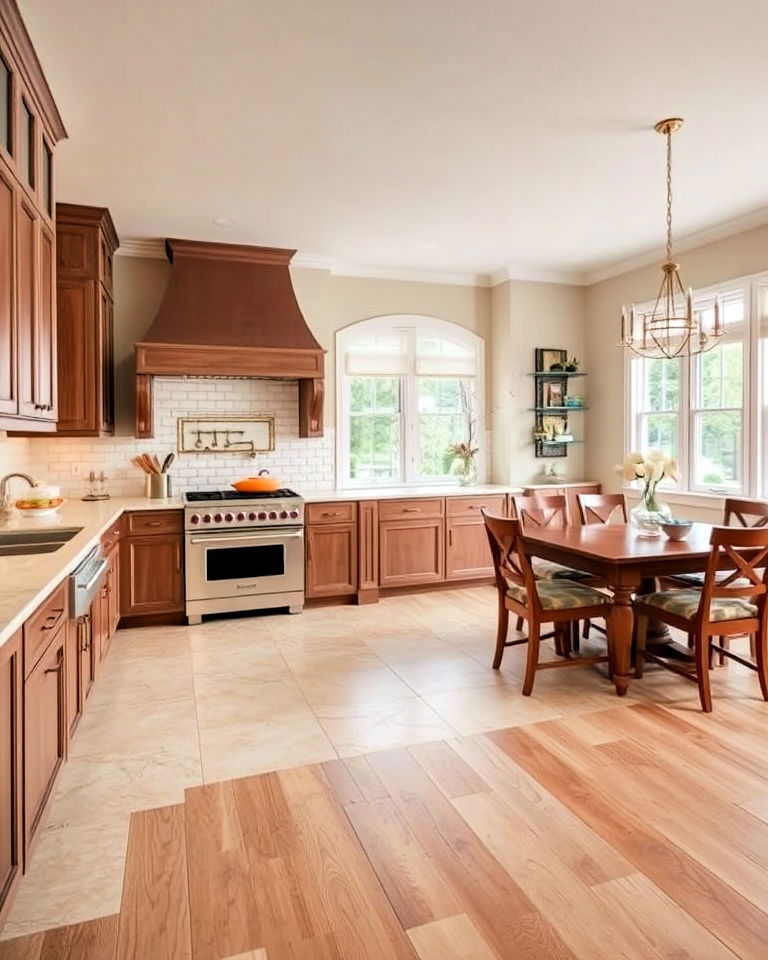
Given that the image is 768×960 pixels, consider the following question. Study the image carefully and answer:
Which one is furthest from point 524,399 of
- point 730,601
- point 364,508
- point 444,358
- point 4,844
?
point 4,844

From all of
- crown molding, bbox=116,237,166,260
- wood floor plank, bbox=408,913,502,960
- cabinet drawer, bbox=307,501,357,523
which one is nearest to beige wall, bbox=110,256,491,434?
crown molding, bbox=116,237,166,260

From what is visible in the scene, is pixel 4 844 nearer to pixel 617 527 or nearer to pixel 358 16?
pixel 358 16

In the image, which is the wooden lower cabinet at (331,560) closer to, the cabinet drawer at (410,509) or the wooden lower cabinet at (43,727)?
the cabinet drawer at (410,509)

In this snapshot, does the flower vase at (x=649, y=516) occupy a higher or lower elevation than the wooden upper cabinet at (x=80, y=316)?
lower

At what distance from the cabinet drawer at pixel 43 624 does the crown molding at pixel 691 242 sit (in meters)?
4.94

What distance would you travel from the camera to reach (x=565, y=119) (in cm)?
322

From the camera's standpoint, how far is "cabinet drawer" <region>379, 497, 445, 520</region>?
17.6 ft

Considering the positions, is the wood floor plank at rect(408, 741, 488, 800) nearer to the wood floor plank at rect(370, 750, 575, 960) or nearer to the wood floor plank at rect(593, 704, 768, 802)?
the wood floor plank at rect(370, 750, 575, 960)

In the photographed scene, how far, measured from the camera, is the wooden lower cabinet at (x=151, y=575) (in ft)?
15.0

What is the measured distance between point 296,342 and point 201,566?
191 centimetres

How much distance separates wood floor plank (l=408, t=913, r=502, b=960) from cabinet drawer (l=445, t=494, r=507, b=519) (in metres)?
3.87

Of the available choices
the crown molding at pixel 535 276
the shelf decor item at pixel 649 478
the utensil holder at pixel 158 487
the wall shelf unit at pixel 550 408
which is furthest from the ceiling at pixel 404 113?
the utensil holder at pixel 158 487

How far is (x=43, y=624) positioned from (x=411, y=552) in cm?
362

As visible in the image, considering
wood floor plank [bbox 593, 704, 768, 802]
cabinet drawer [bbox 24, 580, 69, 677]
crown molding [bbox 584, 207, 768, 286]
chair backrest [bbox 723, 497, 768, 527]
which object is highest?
crown molding [bbox 584, 207, 768, 286]
